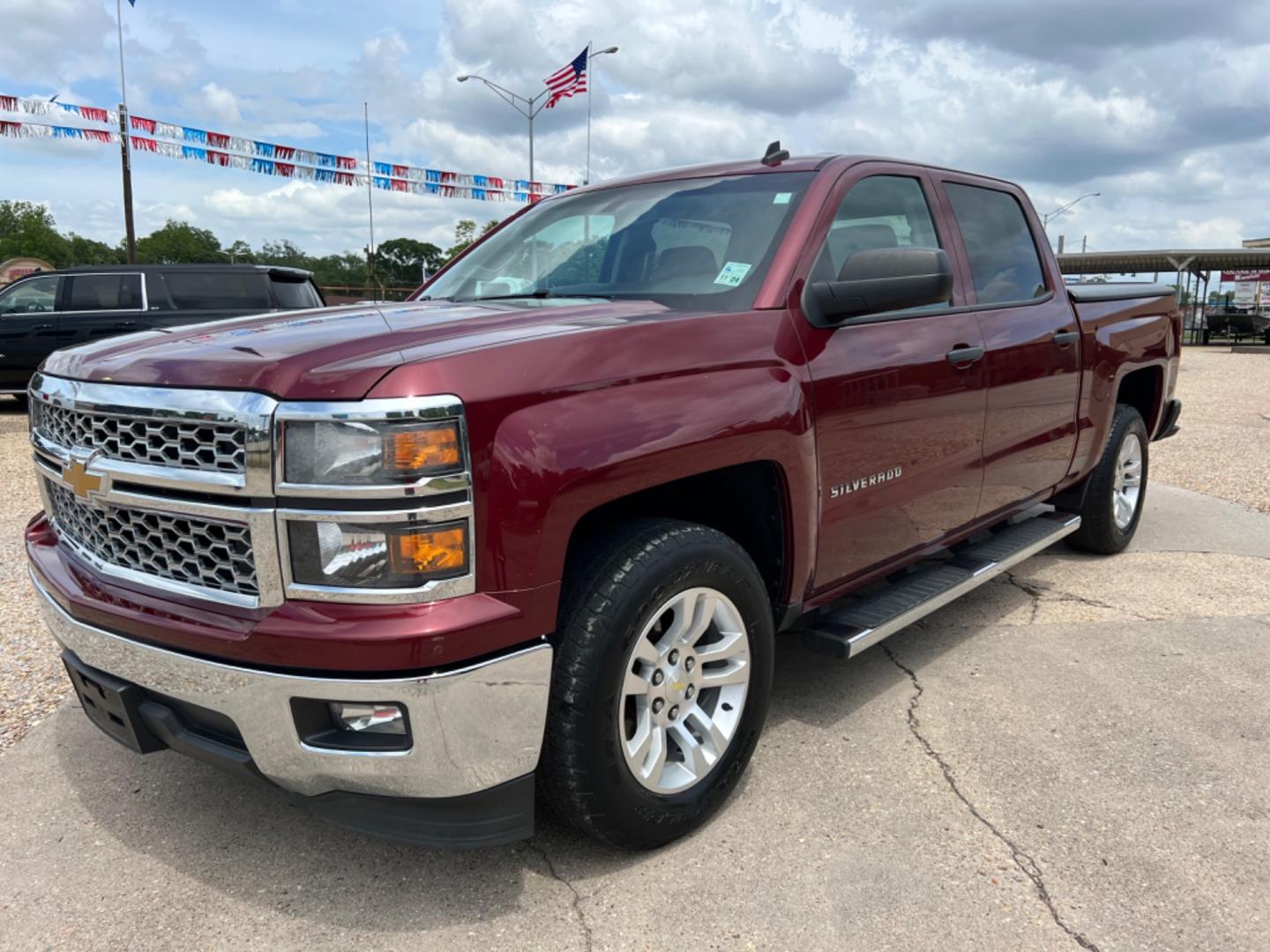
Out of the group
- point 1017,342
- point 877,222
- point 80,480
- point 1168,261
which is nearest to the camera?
point 80,480

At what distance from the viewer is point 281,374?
200 cm

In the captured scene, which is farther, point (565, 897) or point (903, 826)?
point (903, 826)

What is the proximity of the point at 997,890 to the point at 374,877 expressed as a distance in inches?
62.9

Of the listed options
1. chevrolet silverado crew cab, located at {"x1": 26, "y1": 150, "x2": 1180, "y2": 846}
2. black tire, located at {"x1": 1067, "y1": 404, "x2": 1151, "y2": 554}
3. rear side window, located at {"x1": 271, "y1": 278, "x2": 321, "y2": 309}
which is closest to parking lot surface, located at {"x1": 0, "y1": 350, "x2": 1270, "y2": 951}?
chevrolet silverado crew cab, located at {"x1": 26, "y1": 150, "x2": 1180, "y2": 846}

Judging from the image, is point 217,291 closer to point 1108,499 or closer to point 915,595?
point 1108,499

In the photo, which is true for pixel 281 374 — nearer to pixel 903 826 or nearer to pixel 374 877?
pixel 374 877

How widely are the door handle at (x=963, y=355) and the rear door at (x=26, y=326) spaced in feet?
38.3

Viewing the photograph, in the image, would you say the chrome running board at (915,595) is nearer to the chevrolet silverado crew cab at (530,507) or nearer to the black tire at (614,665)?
the chevrolet silverado crew cab at (530,507)

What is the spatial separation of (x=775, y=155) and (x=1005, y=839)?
237cm

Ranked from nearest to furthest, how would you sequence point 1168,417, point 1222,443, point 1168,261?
1. point 1168,417
2. point 1222,443
3. point 1168,261

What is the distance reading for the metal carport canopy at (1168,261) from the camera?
32.9m

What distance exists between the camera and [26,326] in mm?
11766

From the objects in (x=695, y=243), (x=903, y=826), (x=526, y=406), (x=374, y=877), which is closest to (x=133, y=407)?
(x=526, y=406)

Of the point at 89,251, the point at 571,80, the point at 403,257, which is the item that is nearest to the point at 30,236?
the point at 89,251
